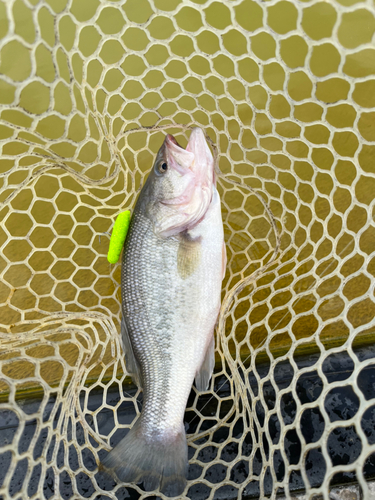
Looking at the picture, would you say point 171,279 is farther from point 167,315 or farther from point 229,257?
point 229,257

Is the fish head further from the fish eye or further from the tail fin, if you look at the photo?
the tail fin

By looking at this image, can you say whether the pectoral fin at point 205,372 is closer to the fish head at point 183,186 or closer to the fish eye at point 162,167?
the fish head at point 183,186

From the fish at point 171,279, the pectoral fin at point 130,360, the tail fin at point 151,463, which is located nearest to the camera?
the tail fin at point 151,463

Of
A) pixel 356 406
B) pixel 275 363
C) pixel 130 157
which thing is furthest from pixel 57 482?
pixel 130 157

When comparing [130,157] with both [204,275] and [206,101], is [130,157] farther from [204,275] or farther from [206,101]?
[204,275]

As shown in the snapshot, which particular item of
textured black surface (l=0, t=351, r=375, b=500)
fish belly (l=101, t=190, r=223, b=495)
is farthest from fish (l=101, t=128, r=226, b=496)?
textured black surface (l=0, t=351, r=375, b=500)

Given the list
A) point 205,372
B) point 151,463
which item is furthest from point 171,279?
point 151,463

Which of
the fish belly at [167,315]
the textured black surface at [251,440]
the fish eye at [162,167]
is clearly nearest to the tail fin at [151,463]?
the fish belly at [167,315]
